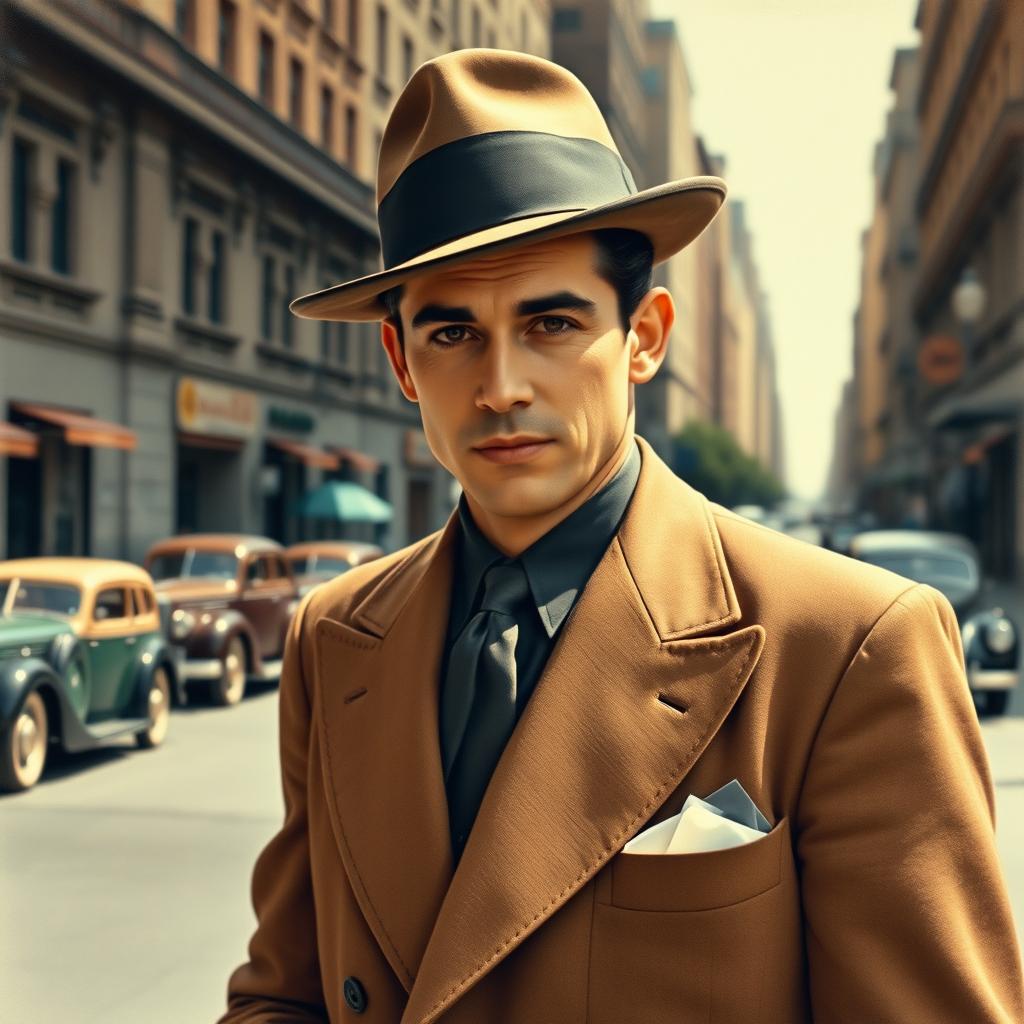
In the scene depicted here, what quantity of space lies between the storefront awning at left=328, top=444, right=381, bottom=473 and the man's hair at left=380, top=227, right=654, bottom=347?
28.0m

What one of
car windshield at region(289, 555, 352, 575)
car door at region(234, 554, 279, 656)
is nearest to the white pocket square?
car door at region(234, 554, 279, 656)

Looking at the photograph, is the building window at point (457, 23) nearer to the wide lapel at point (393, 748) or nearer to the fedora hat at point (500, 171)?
the fedora hat at point (500, 171)

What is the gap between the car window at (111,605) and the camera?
32.7 ft

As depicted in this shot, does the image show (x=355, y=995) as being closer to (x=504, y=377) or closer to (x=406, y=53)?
(x=504, y=377)

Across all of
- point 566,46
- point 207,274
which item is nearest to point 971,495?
point 207,274

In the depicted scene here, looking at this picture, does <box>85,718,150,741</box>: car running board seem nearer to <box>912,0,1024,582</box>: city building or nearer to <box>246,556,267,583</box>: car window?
<box>246,556,267,583</box>: car window

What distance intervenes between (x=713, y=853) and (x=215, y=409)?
22.5 meters

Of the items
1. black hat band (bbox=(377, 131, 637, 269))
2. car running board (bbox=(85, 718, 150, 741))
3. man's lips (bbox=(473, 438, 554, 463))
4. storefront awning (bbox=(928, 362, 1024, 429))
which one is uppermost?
storefront awning (bbox=(928, 362, 1024, 429))

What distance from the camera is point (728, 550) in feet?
5.81

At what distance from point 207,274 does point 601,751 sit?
23159 mm

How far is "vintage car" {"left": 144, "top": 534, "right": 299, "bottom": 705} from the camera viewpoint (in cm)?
1259

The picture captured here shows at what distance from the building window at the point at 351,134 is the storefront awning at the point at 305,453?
23.2 feet

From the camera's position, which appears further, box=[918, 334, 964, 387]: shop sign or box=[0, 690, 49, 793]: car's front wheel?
box=[918, 334, 964, 387]: shop sign

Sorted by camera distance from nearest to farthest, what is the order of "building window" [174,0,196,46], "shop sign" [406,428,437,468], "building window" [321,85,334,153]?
"building window" [174,0,196,46], "building window" [321,85,334,153], "shop sign" [406,428,437,468]
